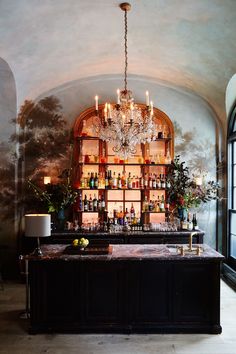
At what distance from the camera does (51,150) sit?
22.8 feet

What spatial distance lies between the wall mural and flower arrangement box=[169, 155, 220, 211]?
0.24 meters

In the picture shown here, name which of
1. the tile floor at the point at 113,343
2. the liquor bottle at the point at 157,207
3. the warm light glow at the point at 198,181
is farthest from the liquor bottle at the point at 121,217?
the tile floor at the point at 113,343

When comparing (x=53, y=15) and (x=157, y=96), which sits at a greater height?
(x=53, y=15)

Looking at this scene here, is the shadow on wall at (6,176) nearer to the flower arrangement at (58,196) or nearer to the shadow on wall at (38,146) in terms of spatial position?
the shadow on wall at (38,146)

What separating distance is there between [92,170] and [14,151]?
1.58m

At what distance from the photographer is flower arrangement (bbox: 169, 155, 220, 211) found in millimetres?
6734

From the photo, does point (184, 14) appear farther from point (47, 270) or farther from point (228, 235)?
point (228, 235)

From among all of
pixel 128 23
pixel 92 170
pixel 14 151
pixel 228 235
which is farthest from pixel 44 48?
pixel 228 235

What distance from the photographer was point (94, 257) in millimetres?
4133

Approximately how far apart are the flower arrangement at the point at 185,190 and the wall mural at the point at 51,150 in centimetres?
24

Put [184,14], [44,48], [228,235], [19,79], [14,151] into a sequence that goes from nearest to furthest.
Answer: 1. [184,14]
2. [44,48]
3. [19,79]
4. [14,151]
5. [228,235]

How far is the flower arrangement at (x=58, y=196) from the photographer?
6.54 metres

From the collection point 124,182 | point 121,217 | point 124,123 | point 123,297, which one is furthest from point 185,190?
point 123,297

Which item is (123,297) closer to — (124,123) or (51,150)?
(124,123)
